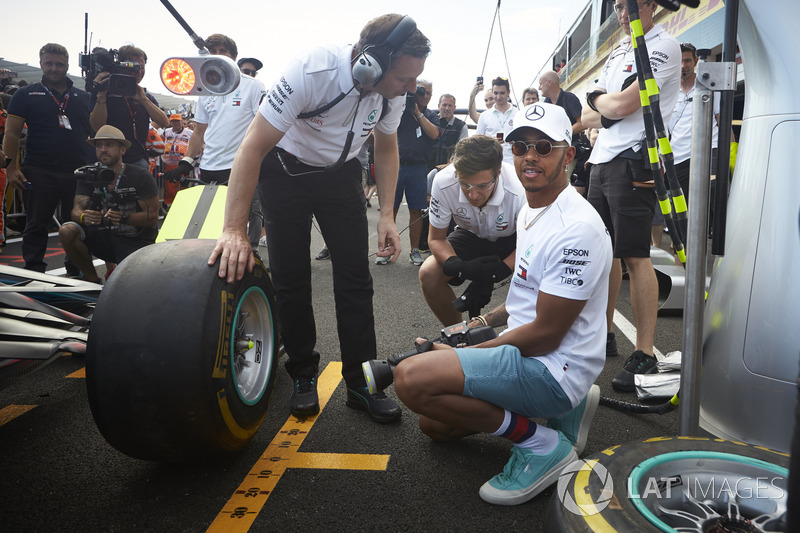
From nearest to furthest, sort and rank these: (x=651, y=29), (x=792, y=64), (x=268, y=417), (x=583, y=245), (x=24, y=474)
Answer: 1. (x=792, y=64)
2. (x=583, y=245)
3. (x=24, y=474)
4. (x=268, y=417)
5. (x=651, y=29)

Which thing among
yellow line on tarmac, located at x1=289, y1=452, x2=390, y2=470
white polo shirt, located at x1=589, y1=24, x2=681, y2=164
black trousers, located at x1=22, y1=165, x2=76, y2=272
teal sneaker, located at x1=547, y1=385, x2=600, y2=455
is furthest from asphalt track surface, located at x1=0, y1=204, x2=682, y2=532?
black trousers, located at x1=22, y1=165, x2=76, y2=272

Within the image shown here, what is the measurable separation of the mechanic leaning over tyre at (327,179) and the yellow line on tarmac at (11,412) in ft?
4.14

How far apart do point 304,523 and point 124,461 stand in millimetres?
862

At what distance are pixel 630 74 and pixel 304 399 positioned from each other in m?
2.48

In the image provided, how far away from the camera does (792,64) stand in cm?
178

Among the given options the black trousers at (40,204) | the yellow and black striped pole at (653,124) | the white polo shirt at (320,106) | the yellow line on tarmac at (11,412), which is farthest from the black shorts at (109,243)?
the yellow and black striped pole at (653,124)

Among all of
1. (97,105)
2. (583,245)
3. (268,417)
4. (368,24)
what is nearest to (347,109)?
(368,24)

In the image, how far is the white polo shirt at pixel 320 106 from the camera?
2.29 meters

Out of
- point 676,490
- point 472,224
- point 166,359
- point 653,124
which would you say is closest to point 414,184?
point 472,224

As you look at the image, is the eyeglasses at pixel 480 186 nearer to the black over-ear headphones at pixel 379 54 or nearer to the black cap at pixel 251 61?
the black over-ear headphones at pixel 379 54

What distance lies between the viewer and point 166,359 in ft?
5.94

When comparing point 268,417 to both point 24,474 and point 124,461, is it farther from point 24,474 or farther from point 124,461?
point 24,474

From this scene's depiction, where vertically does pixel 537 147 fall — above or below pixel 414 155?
below

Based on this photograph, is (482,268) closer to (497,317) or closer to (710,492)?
(497,317)
